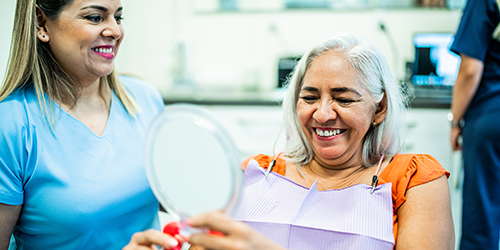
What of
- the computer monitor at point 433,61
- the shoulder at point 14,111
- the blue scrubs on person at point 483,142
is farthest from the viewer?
the computer monitor at point 433,61

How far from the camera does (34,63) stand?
3.43ft

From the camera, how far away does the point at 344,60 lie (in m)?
1.14

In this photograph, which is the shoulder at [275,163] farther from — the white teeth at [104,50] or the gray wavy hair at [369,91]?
the white teeth at [104,50]

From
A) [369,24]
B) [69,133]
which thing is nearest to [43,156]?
[69,133]

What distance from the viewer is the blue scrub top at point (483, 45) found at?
1795 mm

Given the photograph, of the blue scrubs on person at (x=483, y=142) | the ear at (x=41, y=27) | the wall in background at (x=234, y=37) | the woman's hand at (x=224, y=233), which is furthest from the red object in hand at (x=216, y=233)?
the wall in background at (x=234, y=37)

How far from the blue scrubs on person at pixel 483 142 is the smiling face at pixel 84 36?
152 cm

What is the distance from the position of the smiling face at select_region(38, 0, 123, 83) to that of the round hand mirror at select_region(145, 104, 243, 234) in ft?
1.40

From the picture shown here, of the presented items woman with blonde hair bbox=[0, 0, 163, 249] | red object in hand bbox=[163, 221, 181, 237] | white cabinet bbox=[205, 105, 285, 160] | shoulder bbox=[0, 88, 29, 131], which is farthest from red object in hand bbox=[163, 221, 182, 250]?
white cabinet bbox=[205, 105, 285, 160]

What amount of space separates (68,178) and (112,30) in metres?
0.40

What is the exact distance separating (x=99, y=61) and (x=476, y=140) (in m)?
1.60

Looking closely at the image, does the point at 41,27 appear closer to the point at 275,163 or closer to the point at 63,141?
the point at 63,141

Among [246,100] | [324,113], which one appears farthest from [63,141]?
[246,100]

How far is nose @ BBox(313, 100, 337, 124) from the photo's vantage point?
1.11m
